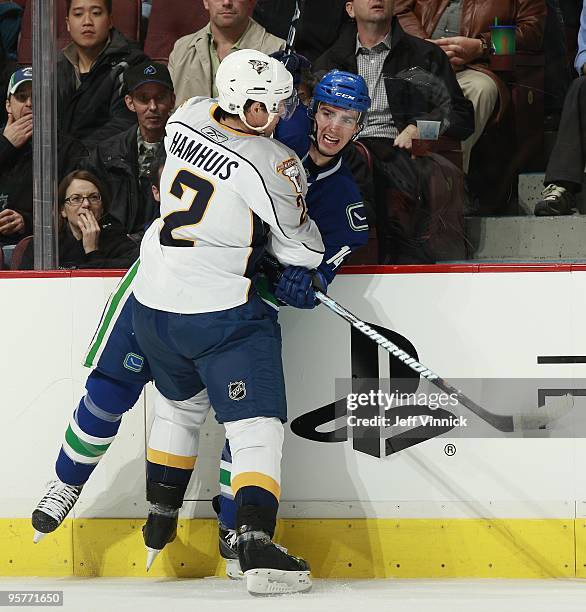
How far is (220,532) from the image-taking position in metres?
2.98

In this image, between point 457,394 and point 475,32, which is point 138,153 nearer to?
point 475,32

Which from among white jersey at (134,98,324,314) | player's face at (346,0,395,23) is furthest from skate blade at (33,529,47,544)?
player's face at (346,0,395,23)

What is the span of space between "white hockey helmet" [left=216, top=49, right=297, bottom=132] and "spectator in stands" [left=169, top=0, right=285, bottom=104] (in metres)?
0.36

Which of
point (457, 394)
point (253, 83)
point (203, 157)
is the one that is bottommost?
point (457, 394)

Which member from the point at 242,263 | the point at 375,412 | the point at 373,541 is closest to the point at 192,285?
the point at 242,263

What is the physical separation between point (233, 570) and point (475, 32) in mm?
1544

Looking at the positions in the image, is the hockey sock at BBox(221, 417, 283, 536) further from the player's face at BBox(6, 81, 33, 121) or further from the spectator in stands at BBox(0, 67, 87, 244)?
the player's face at BBox(6, 81, 33, 121)

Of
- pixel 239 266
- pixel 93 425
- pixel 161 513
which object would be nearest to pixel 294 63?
Result: pixel 239 266

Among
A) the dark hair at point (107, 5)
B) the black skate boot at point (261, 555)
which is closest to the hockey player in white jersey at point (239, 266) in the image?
the black skate boot at point (261, 555)

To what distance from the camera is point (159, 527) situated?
2932mm

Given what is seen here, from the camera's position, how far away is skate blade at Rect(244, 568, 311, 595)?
2676 mm

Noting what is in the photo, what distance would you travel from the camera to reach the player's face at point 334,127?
290cm

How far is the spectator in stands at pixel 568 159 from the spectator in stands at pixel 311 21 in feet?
2.06

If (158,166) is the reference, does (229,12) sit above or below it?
above
